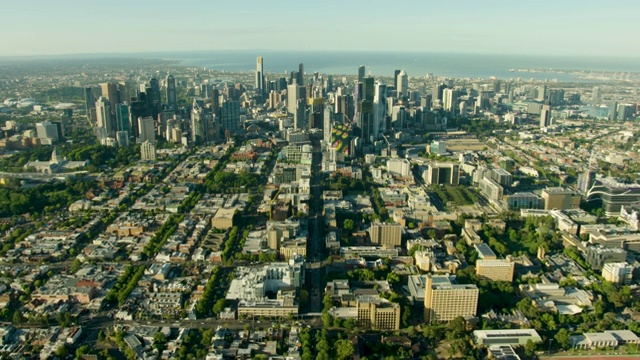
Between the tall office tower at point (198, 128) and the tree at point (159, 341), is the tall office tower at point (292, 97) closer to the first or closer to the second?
the tall office tower at point (198, 128)

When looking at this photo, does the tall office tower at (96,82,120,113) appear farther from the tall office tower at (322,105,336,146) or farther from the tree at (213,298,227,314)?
the tree at (213,298,227,314)

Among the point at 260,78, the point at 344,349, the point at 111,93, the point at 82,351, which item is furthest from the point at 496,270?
the point at 260,78

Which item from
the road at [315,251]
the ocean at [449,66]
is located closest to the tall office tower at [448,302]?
the road at [315,251]

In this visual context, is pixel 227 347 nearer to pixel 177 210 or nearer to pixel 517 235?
pixel 177 210

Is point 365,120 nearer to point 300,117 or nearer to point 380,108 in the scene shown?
point 380,108

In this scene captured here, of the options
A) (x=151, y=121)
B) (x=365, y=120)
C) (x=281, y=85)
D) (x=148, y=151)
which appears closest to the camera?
(x=148, y=151)

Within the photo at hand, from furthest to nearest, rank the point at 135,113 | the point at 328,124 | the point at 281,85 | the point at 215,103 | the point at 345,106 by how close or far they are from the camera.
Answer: the point at 281,85 → the point at 215,103 → the point at 345,106 → the point at 135,113 → the point at 328,124
